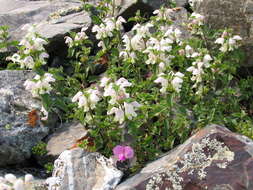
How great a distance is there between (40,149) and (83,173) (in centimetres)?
99

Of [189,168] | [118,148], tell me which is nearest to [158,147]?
[118,148]

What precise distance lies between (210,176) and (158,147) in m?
1.12

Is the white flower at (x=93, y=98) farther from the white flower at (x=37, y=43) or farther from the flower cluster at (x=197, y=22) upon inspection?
the flower cluster at (x=197, y=22)

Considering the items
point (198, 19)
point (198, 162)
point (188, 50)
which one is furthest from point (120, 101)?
point (198, 19)

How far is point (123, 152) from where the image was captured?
352cm

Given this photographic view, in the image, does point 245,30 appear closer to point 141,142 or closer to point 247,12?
point 247,12

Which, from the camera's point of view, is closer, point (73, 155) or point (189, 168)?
point (189, 168)

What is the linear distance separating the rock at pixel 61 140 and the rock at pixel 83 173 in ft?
2.02

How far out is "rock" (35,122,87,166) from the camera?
4.06 m

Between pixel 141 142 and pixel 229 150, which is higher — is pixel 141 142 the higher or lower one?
the lower one

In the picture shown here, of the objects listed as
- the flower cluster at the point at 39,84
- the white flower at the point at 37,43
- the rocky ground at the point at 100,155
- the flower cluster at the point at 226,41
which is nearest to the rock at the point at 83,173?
the rocky ground at the point at 100,155

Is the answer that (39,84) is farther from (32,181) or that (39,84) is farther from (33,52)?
(32,181)

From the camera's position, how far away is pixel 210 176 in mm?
2982

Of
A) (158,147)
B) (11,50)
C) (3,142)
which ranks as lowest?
(158,147)
